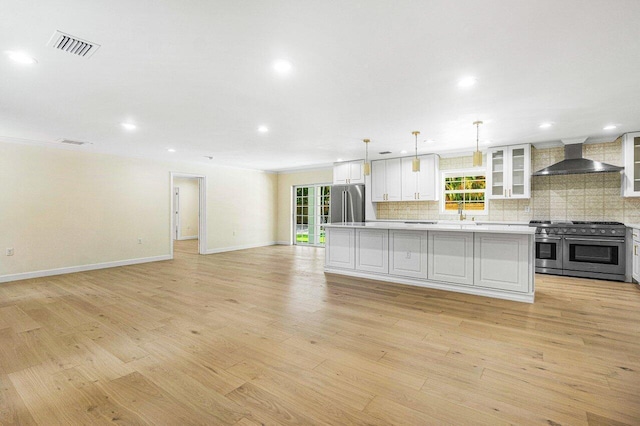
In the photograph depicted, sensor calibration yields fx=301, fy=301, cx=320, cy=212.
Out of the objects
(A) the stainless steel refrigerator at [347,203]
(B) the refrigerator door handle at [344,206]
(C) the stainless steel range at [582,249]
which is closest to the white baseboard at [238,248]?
(A) the stainless steel refrigerator at [347,203]

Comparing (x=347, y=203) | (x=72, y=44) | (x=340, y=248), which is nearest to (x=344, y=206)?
(x=347, y=203)

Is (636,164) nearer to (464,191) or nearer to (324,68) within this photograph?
(464,191)

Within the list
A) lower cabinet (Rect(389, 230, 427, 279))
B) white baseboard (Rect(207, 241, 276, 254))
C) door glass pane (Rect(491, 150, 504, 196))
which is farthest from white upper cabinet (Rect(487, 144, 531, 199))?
white baseboard (Rect(207, 241, 276, 254))

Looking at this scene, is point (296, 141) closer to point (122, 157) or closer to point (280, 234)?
point (122, 157)

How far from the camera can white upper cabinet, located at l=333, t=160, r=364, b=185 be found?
7705 millimetres

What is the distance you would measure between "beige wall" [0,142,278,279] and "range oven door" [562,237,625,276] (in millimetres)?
7911

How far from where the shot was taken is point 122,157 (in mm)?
6559

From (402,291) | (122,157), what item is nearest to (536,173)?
(402,291)

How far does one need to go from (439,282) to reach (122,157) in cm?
680

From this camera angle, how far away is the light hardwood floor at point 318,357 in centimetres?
179

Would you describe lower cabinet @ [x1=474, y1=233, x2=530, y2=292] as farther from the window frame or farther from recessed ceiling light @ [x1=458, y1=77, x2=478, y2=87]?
the window frame

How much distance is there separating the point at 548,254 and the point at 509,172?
1660 mm

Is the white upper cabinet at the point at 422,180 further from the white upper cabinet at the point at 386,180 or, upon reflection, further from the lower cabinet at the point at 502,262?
the lower cabinet at the point at 502,262

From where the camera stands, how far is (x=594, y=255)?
5.07 meters
